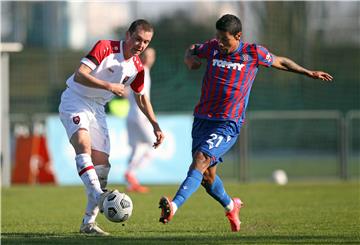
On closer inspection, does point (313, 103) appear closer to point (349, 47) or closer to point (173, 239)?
point (349, 47)

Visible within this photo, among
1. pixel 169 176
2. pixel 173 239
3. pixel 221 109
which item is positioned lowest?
pixel 169 176

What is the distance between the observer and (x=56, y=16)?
25.5 m

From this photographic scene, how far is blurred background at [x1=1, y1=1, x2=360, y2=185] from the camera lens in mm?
23406

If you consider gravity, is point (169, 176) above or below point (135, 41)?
below

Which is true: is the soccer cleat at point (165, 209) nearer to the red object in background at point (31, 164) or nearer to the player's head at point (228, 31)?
the player's head at point (228, 31)

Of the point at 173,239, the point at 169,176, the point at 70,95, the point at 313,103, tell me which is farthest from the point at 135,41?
the point at 313,103

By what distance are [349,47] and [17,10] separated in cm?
899

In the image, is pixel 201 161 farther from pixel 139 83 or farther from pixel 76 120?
pixel 76 120

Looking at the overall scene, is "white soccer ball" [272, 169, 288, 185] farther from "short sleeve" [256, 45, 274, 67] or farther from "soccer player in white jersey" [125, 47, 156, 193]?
"short sleeve" [256, 45, 274, 67]

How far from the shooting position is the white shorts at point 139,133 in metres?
18.0

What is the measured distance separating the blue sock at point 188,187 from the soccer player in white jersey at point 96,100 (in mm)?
805

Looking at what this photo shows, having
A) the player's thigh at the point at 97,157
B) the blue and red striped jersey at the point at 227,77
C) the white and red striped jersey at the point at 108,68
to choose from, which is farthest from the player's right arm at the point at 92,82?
the blue and red striped jersey at the point at 227,77

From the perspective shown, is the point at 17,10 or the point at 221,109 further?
the point at 17,10

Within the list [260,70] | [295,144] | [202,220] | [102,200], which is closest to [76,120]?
[102,200]
